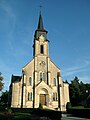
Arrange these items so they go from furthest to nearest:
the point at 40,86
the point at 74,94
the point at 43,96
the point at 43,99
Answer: the point at 74,94 → the point at 43,96 → the point at 43,99 → the point at 40,86

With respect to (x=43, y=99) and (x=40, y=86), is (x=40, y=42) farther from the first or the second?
(x=43, y=99)

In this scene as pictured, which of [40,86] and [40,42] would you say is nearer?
[40,86]

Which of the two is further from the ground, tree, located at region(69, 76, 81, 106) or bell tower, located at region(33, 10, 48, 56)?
bell tower, located at region(33, 10, 48, 56)

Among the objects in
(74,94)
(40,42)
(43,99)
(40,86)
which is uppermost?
(40,42)

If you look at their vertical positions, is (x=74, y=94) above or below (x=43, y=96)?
above

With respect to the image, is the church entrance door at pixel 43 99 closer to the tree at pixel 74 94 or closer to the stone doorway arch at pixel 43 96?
the stone doorway arch at pixel 43 96

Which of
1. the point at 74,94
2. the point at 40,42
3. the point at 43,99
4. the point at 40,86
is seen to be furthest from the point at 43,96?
the point at 74,94

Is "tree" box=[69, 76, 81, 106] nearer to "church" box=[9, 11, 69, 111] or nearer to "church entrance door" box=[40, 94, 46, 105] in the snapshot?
"church" box=[9, 11, 69, 111]

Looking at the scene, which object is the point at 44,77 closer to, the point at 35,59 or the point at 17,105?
the point at 35,59

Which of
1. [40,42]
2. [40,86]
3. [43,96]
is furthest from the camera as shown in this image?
[40,42]

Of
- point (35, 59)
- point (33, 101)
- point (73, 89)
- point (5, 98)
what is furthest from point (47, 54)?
point (5, 98)

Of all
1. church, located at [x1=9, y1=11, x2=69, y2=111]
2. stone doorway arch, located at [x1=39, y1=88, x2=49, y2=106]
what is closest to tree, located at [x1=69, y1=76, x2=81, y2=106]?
church, located at [x1=9, y1=11, x2=69, y2=111]

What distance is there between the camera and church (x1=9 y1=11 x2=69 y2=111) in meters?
40.9

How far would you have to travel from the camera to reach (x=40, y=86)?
41844mm
